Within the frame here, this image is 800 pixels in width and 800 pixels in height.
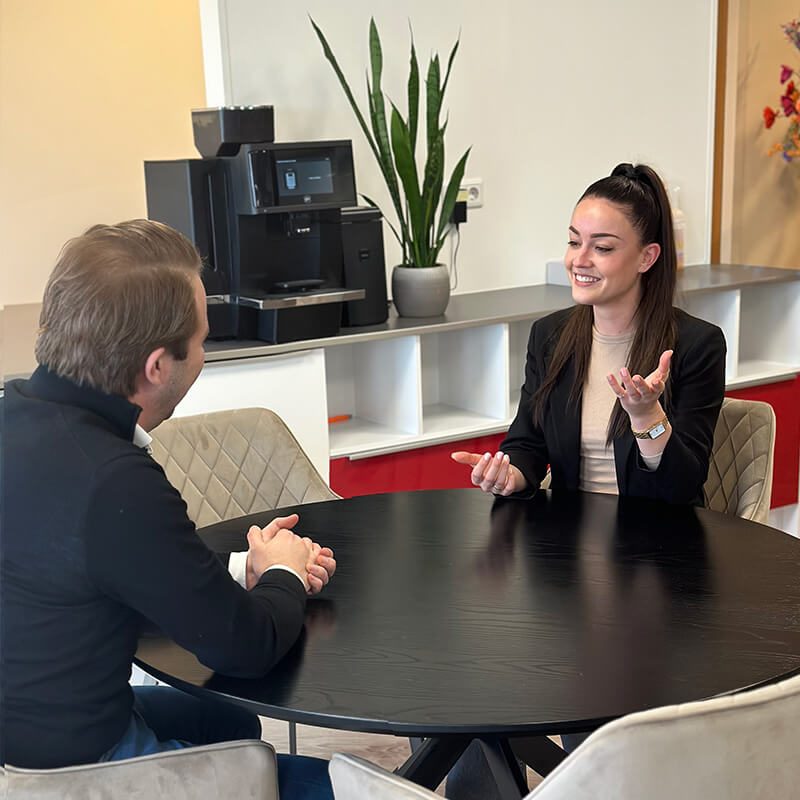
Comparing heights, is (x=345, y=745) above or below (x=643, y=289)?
below

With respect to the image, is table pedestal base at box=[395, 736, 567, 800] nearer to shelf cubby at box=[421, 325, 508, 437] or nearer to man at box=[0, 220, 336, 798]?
man at box=[0, 220, 336, 798]

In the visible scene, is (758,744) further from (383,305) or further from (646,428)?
(383,305)

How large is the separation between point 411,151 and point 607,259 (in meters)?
1.17

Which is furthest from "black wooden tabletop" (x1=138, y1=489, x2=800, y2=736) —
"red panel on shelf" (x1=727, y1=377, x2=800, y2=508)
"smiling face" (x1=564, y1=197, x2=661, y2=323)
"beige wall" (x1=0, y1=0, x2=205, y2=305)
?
"red panel on shelf" (x1=727, y1=377, x2=800, y2=508)

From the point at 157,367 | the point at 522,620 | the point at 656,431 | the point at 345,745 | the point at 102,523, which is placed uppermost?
the point at 157,367

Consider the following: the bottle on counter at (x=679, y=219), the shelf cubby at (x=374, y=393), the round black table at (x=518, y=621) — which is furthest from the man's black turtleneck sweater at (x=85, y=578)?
the bottle on counter at (x=679, y=219)

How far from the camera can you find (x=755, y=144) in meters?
4.53

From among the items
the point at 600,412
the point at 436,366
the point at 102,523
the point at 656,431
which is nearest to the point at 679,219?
the point at 436,366

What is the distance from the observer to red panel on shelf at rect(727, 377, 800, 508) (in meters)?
3.99

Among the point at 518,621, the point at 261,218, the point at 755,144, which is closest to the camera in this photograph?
the point at 518,621

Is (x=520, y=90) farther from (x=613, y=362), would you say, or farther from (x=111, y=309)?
(x=111, y=309)

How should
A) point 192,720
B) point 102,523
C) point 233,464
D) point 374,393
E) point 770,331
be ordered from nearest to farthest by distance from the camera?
point 102,523 < point 192,720 < point 233,464 < point 374,393 < point 770,331

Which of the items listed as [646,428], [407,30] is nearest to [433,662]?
[646,428]

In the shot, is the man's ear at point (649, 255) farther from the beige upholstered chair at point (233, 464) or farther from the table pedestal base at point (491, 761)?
the table pedestal base at point (491, 761)
